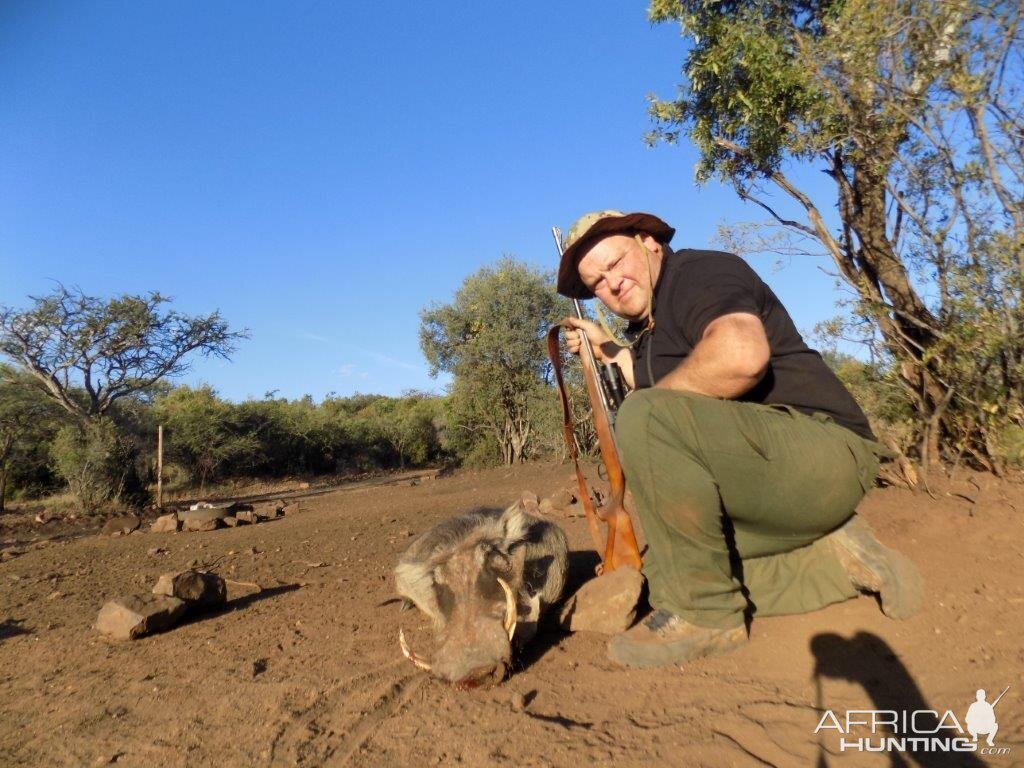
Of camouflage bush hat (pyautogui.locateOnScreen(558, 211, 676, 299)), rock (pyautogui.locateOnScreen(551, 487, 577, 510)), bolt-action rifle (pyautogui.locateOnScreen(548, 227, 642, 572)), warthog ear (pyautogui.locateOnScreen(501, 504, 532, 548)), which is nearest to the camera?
camouflage bush hat (pyautogui.locateOnScreen(558, 211, 676, 299))

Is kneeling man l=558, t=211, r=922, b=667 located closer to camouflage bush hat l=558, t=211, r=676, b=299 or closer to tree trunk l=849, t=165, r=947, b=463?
camouflage bush hat l=558, t=211, r=676, b=299

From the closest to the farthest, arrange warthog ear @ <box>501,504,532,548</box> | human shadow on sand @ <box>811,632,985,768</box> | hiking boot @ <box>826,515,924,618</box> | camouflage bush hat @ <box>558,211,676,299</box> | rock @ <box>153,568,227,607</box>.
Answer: human shadow on sand @ <box>811,632,985,768</box>, hiking boot @ <box>826,515,924,618</box>, camouflage bush hat @ <box>558,211,676,299</box>, warthog ear @ <box>501,504,532,548</box>, rock @ <box>153,568,227,607</box>

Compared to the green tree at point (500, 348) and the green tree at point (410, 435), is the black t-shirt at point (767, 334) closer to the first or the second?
the green tree at point (500, 348)

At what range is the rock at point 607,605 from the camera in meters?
3.04

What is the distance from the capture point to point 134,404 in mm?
22406

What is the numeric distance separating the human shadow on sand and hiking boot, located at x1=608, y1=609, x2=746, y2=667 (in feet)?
1.02

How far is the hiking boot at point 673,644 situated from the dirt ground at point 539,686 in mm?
56

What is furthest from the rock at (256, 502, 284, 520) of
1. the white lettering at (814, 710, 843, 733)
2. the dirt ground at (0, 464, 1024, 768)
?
the white lettering at (814, 710, 843, 733)

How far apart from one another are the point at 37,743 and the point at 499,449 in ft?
58.5

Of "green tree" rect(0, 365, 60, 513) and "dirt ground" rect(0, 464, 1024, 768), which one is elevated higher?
"green tree" rect(0, 365, 60, 513)

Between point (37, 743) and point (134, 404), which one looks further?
point (134, 404)

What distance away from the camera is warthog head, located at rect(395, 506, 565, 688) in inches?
96.2

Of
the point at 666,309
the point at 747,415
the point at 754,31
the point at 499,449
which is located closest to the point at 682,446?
the point at 747,415

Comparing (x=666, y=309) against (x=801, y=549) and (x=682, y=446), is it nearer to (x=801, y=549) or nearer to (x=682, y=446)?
(x=682, y=446)
